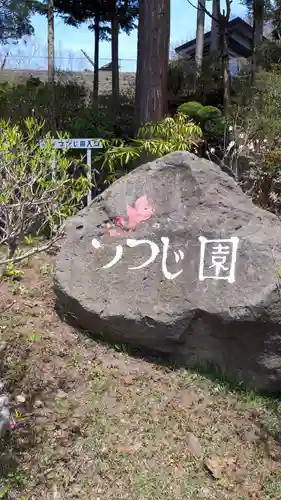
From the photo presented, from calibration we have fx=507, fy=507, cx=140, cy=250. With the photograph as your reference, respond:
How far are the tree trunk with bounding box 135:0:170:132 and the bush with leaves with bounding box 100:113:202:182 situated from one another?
1.03ft

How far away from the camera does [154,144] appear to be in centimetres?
594

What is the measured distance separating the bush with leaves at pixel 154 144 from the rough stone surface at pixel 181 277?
5.86ft

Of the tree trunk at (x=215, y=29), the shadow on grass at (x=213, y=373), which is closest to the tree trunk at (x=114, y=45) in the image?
the tree trunk at (x=215, y=29)

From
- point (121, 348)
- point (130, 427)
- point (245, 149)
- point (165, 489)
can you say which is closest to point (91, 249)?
point (121, 348)

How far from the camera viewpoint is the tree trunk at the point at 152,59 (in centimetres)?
654

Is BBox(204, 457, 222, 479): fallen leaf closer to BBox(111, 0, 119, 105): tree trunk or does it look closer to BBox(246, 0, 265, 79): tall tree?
BBox(111, 0, 119, 105): tree trunk

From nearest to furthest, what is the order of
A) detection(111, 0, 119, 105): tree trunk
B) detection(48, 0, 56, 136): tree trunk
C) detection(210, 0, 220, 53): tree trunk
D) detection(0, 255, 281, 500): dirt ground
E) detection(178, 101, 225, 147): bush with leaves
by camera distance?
detection(0, 255, 281, 500): dirt ground
detection(48, 0, 56, 136): tree trunk
detection(178, 101, 225, 147): bush with leaves
detection(111, 0, 119, 105): tree trunk
detection(210, 0, 220, 53): tree trunk

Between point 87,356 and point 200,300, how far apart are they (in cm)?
98

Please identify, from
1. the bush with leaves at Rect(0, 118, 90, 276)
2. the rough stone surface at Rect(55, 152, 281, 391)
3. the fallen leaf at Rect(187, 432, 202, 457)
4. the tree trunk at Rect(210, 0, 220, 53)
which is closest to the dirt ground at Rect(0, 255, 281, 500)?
the fallen leaf at Rect(187, 432, 202, 457)

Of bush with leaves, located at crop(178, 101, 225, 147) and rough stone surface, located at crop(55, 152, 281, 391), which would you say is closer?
rough stone surface, located at crop(55, 152, 281, 391)

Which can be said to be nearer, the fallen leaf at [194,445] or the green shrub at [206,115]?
the fallen leaf at [194,445]

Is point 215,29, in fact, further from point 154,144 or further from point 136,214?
point 136,214

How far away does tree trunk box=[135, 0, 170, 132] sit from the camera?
21.5 feet

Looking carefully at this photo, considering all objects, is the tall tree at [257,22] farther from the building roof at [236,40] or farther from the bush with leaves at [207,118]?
the building roof at [236,40]
